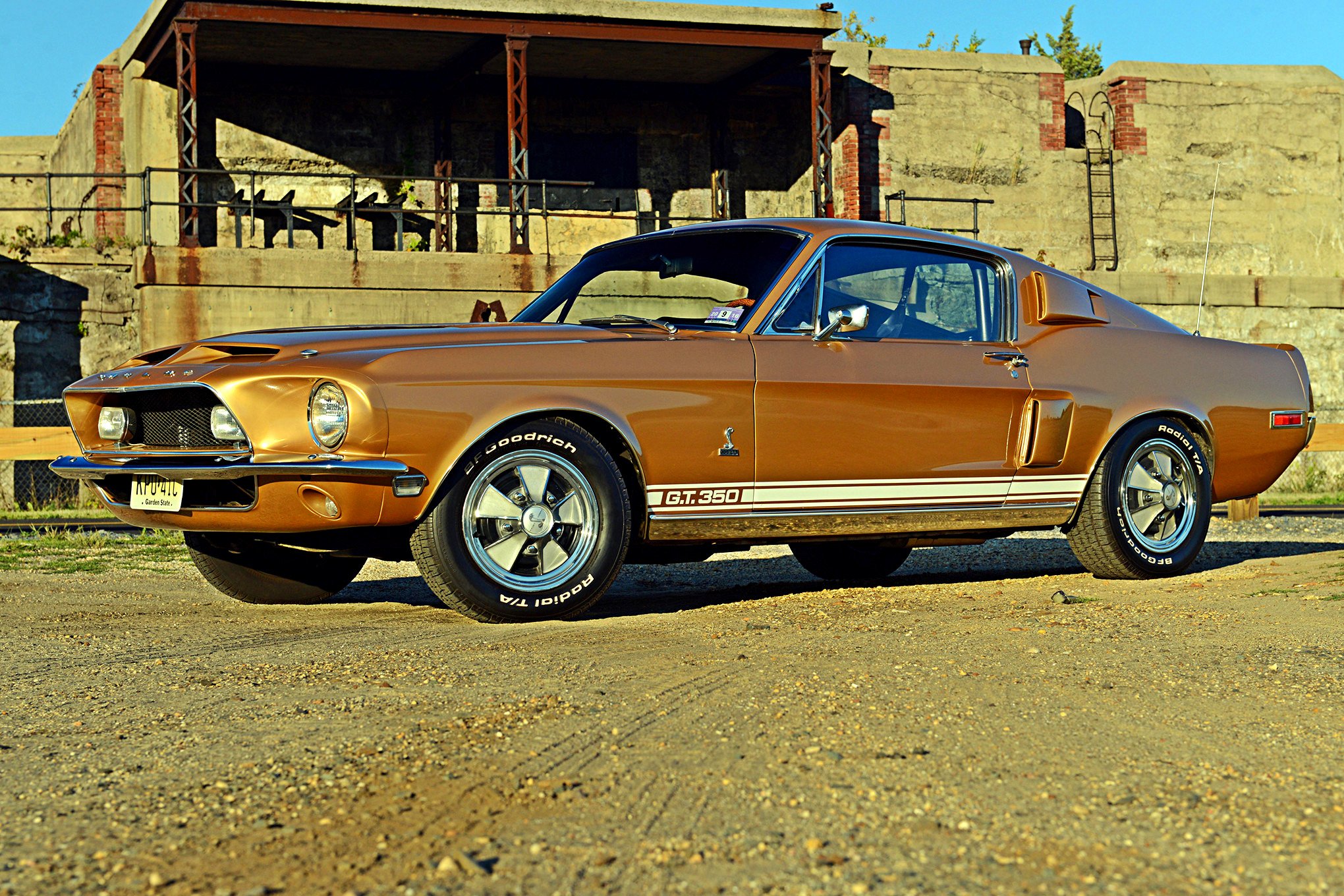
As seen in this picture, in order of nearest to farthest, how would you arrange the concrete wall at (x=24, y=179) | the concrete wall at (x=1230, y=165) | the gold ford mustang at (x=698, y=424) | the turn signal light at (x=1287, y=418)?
the gold ford mustang at (x=698, y=424)
the turn signal light at (x=1287, y=418)
the concrete wall at (x=24, y=179)
the concrete wall at (x=1230, y=165)

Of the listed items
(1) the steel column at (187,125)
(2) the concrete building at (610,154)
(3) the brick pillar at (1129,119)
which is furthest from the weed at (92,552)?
(3) the brick pillar at (1129,119)

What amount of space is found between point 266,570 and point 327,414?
62.1 inches

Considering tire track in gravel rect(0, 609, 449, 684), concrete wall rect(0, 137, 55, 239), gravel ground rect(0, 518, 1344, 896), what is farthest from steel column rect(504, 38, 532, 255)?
tire track in gravel rect(0, 609, 449, 684)

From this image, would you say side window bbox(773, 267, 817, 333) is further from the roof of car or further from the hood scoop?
the hood scoop

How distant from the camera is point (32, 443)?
40.5 feet

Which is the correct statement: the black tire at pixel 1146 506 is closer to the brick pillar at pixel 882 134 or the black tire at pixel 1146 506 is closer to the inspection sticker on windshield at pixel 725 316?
→ the inspection sticker on windshield at pixel 725 316

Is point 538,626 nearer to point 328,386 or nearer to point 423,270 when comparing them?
point 328,386

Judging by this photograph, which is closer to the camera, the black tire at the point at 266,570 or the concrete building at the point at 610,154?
the black tire at the point at 266,570

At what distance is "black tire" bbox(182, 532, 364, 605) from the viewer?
241 inches

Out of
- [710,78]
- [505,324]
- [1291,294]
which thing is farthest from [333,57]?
[505,324]

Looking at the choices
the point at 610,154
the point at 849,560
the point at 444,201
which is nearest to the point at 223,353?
the point at 849,560

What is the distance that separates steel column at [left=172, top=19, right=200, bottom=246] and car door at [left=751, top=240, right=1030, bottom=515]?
13806 mm

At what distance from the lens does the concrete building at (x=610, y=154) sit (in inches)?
770

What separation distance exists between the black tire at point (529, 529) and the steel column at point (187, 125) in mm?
14328
